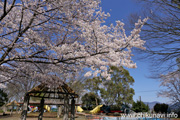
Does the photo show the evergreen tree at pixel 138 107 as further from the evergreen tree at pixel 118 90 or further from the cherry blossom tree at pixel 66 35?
the cherry blossom tree at pixel 66 35

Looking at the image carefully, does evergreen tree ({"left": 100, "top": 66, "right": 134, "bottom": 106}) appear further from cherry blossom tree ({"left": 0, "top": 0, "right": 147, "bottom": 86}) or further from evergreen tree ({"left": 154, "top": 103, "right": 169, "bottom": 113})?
cherry blossom tree ({"left": 0, "top": 0, "right": 147, "bottom": 86})

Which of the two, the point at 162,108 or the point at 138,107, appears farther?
the point at 138,107

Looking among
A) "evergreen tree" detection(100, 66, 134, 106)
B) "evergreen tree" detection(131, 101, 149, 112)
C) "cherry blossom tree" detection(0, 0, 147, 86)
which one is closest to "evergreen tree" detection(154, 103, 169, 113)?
"evergreen tree" detection(131, 101, 149, 112)

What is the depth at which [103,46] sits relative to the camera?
3.80 metres

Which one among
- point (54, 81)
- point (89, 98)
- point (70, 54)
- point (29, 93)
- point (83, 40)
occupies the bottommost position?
point (89, 98)

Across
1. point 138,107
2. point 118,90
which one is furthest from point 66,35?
point 138,107

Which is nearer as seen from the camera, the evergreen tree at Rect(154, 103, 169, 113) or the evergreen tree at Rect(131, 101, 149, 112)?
the evergreen tree at Rect(154, 103, 169, 113)

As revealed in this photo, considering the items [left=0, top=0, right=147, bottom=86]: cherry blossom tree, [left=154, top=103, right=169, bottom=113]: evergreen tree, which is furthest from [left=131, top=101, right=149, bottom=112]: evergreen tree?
[left=0, top=0, right=147, bottom=86]: cherry blossom tree

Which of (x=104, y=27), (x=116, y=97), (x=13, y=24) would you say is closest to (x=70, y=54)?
(x=104, y=27)

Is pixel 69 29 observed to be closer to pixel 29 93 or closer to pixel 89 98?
pixel 29 93

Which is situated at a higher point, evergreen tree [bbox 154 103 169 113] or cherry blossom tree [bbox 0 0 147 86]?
cherry blossom tree [bbox 0 0 147 86]

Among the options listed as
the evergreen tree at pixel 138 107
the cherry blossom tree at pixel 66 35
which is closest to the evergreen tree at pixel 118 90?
the evergreen tree at pixel 138 107

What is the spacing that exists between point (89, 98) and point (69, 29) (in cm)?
3410

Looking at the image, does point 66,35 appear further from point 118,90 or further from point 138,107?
point 138,107
